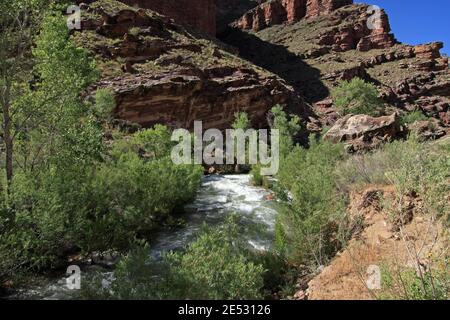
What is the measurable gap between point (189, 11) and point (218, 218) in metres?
59.1

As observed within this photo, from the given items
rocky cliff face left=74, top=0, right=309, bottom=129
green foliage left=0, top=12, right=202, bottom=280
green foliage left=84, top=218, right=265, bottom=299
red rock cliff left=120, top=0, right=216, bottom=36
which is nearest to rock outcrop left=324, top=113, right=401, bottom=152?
green foliage left=0, top=12, right=202, bottom=280

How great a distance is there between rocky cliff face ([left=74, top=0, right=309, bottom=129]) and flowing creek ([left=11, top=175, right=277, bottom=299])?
1370 centimetres

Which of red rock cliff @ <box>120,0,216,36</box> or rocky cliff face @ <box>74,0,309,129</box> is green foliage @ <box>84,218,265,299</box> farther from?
red rock cliff @ <box>120,0,216,36</box>

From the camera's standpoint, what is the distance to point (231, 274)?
17.4 ft

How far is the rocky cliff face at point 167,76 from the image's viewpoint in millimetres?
29781

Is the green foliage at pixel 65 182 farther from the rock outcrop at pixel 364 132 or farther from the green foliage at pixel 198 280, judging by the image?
the rock outcrop at pixel 364 132

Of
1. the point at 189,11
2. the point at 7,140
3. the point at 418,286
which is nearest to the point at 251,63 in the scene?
the point at 189,11

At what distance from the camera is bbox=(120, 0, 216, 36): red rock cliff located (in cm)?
5844

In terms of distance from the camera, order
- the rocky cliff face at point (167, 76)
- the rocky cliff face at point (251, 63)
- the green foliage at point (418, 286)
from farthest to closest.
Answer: the rocky cliff face at point (251, 63) → the rocky cliff face at point (167, 76) → the green foliage at point (418, 286)

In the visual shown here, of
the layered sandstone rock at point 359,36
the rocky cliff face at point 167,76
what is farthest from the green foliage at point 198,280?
the layered sandstone rock at point 359,36

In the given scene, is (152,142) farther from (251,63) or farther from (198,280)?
(251,63)

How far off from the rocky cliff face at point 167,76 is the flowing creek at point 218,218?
13697 millimetres

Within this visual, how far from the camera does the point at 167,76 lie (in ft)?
104
